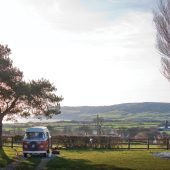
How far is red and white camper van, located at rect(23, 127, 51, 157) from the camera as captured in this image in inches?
1499

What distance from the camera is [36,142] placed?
126 feet

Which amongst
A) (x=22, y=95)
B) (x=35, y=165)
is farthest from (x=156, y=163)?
(x=22, y=95)

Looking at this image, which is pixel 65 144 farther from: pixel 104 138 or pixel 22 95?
pixel 22 95

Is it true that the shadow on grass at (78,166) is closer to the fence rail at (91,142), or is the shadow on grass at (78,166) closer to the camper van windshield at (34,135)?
the camper van windshield at (34,135)

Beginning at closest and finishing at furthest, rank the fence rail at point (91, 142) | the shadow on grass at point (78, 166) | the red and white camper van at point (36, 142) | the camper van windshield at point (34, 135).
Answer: the shadow on grass at point (78, 166)
the red and white camper van at point (36, 142)
the camper van windshield at point (34, 135)
the fence rail at point (91, 142)

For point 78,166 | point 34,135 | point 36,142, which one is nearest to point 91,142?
point 34,135

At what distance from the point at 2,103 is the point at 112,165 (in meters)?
15.9

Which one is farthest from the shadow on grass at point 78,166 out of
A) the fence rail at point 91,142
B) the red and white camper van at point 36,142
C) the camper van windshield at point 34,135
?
the fence rail at point 91,142

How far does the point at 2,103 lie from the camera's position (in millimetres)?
41969

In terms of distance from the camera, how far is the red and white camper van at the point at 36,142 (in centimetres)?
3806

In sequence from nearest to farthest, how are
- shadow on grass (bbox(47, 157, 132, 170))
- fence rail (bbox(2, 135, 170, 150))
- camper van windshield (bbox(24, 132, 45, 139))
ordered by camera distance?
shadow on grass (bbox(47, 157, 132, 170)) < camper van windshield (bbox(24, 132, 45, 139)) < fence rail (bbox(2, 135, 170, 150))

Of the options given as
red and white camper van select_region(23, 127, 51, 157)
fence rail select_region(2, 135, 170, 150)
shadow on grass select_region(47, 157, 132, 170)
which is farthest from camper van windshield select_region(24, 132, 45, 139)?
fence rail select_region(2, 135, 170, 150)

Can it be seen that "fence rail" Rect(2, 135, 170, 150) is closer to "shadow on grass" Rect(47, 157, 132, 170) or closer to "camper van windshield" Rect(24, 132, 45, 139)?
"camper van windshield" Rect(24, 132, 45, 139)

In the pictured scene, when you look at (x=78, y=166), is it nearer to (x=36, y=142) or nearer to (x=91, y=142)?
(x=36, y=142)
